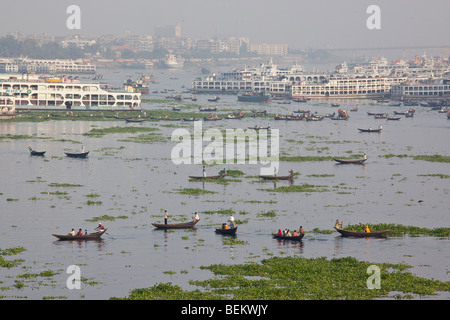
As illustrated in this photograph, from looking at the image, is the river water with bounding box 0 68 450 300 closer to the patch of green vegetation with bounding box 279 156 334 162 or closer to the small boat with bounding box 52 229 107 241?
the small boat with bounding box 52 229 107 241

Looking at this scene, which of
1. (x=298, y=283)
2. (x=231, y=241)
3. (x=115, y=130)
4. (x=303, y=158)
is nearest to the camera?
(x=298, y=283)

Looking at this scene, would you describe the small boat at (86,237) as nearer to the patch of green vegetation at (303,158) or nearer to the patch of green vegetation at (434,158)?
the patch of green vegetation at (303,158)

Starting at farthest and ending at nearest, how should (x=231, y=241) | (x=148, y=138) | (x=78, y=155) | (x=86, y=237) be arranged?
(x=148, y=138)
(x=78, y=155)
(x=231, y=241)
(x=86, y=237)

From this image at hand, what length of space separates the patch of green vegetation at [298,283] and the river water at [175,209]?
4.16ft

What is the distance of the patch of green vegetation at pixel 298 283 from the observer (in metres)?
38.2

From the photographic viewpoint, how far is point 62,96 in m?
146

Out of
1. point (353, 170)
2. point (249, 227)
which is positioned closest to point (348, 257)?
point (249, 227)

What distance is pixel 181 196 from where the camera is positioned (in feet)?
214

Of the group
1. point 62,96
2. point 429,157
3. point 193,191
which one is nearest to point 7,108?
point 62,96

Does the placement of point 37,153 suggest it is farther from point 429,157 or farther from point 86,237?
point 429,157

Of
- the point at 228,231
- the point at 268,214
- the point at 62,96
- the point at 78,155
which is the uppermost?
the point at 62,96

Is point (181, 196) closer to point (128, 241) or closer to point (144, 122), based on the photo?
point (128, 241)

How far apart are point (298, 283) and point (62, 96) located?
112291 millimetres

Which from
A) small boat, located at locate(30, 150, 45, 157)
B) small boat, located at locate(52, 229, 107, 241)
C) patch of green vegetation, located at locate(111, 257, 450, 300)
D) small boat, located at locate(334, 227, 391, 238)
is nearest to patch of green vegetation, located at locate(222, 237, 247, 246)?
patch of green vegetation, located at locate(111, 257, 450, 300)
